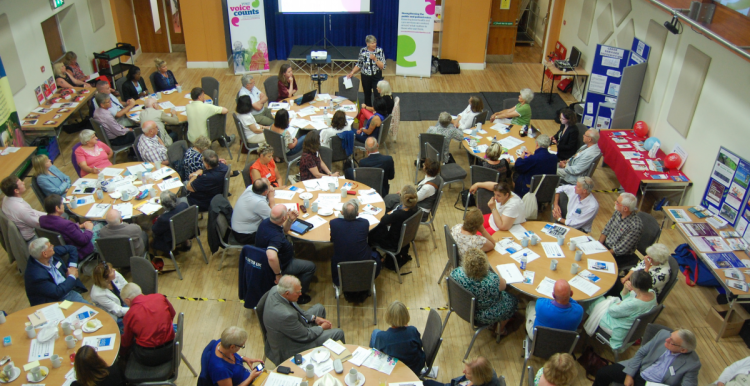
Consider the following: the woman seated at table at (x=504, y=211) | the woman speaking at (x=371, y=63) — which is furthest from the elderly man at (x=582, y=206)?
the woman speaking at (x=371, y=63)

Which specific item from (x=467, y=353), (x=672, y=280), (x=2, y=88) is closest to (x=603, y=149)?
(x=672, y=280)

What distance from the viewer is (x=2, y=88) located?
28.4 ft

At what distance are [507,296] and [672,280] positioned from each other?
65.5 inches

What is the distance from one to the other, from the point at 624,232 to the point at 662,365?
5.98ft

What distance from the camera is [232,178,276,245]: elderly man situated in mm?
6270

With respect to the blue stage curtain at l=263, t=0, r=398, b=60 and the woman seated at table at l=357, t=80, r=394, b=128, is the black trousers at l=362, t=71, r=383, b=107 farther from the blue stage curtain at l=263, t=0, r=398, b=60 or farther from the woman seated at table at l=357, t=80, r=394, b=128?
the blue stage curtain at l=263, t=0, r=398, b=60

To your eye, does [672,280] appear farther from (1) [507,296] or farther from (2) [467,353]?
(2) [467,353]

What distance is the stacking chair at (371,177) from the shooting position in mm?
7328

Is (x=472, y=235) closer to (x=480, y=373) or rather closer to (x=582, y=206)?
(x=582, y=206)

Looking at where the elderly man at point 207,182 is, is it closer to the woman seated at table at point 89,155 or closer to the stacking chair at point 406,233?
the woman seated at table at point 89,155

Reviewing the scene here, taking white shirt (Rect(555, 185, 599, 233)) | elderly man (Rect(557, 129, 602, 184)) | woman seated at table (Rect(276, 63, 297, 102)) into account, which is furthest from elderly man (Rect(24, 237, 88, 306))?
elderly man (Rect(557, 129, 602, 184))

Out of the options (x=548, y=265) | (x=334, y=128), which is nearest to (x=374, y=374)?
(x=548, y=265)

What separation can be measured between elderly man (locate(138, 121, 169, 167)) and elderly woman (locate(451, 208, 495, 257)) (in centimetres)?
465

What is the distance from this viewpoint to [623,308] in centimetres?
509
